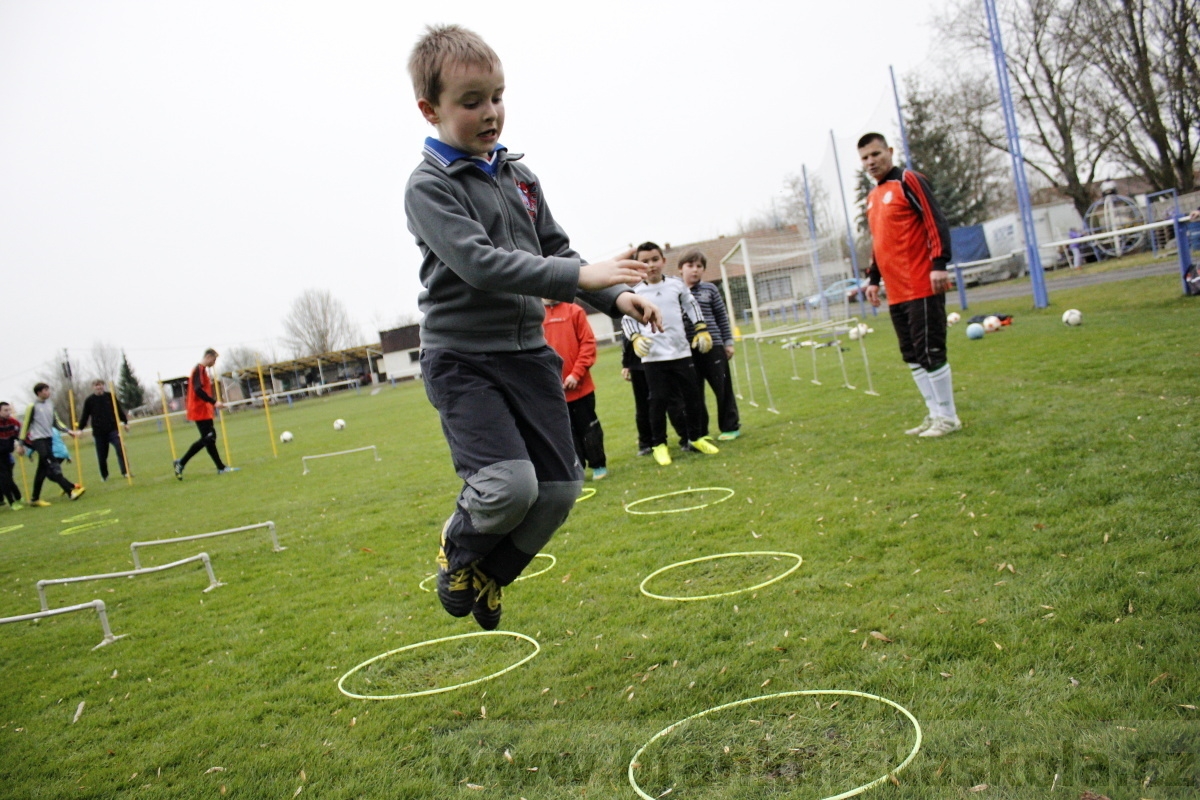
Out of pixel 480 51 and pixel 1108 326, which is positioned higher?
pixel 480 51

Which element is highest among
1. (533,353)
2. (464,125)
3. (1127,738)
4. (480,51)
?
(480,51)

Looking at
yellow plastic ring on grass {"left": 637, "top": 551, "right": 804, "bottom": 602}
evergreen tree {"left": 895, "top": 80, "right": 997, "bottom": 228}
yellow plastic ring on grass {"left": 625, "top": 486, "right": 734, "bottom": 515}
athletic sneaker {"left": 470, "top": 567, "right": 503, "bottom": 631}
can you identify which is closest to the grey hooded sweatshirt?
athletic sneaker {"left": 470, "top": 567, "right": 503, "bottom": 631}

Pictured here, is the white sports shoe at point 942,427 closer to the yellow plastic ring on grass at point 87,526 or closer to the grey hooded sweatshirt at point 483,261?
the grey hooded sweatshirt at point 483,261

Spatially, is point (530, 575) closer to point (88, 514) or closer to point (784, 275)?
point (88, 514)

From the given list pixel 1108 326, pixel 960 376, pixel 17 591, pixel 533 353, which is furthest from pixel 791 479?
pixel 1108 326

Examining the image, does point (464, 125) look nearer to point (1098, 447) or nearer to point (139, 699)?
point (139, 699)

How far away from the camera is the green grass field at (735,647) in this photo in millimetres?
2693

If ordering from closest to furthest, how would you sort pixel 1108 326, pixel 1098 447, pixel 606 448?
pixel 1098 447 < pixel 606 448 < pixel 1108 326

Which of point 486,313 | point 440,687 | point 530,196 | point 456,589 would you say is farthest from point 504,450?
point 440,687

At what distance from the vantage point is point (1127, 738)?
2.42 m

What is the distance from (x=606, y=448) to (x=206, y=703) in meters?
7.57

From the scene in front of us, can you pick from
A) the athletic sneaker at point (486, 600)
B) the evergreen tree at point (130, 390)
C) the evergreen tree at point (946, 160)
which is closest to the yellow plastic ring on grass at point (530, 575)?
the athletic sneaker at point (486, 600)

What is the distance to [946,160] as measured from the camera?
43031mm

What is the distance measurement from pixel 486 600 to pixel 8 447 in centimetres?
1711
